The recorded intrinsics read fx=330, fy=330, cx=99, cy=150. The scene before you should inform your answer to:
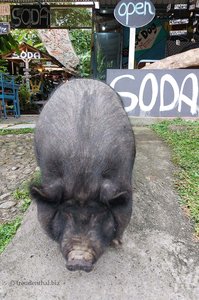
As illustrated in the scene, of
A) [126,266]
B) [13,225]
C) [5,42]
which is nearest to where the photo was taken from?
[126,266]

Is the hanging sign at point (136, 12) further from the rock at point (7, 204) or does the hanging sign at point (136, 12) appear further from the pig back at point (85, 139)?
the rock at point (7, 204)

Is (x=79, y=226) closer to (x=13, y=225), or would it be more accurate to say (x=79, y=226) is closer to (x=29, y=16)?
(x=13, y=225)

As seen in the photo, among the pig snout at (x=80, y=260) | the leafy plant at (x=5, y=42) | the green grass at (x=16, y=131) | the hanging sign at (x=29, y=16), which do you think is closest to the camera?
the pig snout at (x=80, y=260)

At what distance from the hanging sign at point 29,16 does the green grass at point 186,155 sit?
732 centimetres

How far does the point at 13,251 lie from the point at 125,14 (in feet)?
18.2

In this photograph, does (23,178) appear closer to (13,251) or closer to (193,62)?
(13,251)

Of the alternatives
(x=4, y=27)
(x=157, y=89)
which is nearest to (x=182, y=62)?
(x=157, y=89)

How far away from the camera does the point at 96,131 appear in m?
2.49

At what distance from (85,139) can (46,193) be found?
534 millimetres

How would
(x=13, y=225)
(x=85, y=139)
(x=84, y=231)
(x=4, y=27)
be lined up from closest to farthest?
(x=84, y=231) → (x=85, y=139) → (x=13, y=225) → (x=4, y=27)

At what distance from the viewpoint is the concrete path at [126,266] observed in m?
2.38

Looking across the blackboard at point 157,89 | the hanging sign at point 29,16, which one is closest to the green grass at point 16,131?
the blackboard at point 157,89

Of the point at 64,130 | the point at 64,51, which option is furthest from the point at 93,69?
the point at 64,130

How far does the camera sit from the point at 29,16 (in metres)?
11.6
